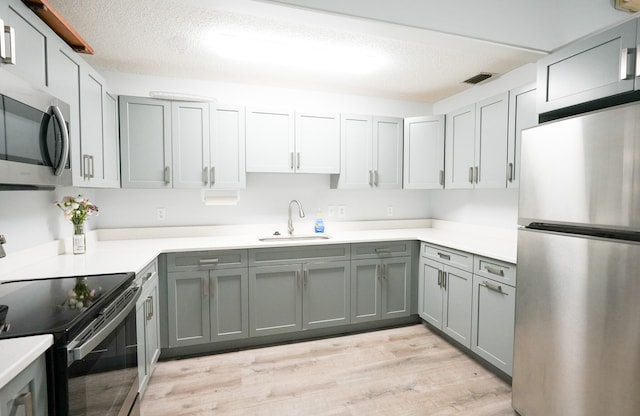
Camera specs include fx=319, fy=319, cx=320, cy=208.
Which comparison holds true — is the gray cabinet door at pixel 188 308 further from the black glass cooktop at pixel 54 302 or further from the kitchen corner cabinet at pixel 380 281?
the kitchen corner cabinet at pixel 380 281

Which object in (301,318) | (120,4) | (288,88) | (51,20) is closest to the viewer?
(51,20)

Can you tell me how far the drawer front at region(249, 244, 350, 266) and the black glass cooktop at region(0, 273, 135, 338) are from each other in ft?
3.61

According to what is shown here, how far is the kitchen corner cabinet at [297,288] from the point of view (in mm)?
2664

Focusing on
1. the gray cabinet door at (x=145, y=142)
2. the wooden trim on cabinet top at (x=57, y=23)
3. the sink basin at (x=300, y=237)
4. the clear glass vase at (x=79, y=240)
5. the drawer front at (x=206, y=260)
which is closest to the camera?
the wooden trim on cabinet top at (x=57, y=23)

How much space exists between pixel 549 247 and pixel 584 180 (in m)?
0.37

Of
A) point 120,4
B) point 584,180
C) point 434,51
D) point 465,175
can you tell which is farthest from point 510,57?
point 120,4

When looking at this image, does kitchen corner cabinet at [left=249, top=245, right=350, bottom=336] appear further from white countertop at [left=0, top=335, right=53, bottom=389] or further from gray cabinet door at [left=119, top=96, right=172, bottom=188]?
white countertop at [left=0, top=335, right=53, bottom=389]

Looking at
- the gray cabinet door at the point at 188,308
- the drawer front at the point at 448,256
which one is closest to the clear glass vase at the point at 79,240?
the gray cabinet door at the point at 188,308

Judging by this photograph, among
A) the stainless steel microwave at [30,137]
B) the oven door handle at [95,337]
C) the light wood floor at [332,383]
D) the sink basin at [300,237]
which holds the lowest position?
the light wood floor at [332,383]

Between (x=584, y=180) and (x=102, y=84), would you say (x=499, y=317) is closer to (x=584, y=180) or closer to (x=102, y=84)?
(x=584, y=180)

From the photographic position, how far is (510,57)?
249 cm

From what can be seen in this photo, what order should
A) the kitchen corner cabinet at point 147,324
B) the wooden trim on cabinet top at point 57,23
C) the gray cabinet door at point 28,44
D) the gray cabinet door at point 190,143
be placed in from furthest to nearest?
the gray cabinet door at point 190,143 → the kitchen corner cabinet at point 147,324 → the wooden trim on cabinet top at point 57,23 → the gray cabinet door at point 28,44

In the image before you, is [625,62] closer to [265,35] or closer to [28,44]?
[265,35]

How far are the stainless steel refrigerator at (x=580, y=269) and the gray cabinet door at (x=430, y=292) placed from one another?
971 millimetres
